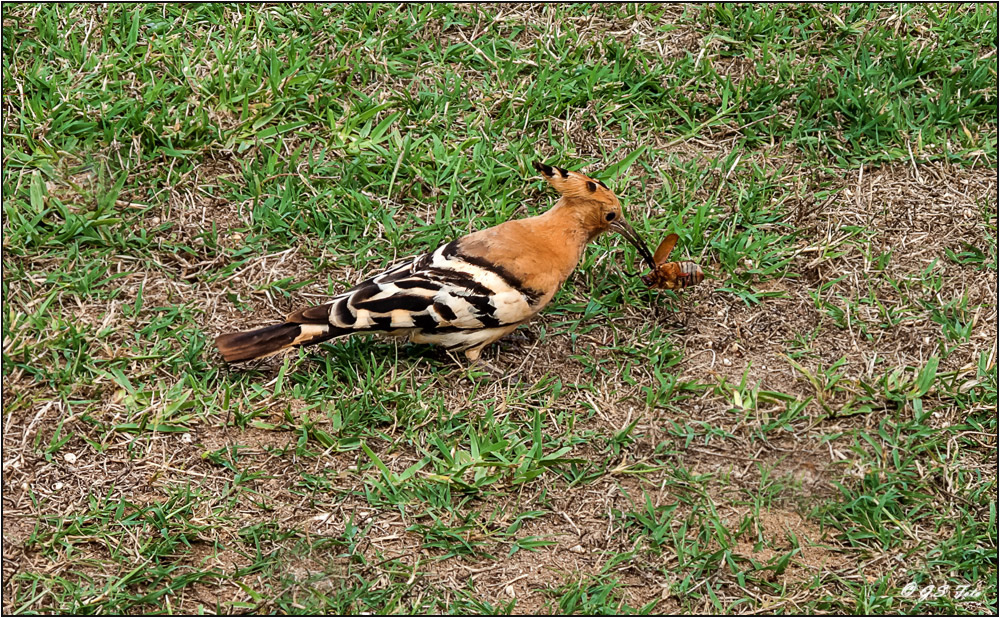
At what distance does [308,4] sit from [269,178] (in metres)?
1.31

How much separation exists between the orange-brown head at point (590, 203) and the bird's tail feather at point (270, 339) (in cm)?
106

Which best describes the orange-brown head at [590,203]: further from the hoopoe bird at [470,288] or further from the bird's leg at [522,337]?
the bird's leg at [522,337]

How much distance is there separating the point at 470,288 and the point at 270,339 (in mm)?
788

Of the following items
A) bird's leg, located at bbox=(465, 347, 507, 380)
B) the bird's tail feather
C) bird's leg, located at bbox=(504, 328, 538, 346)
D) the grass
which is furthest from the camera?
bird's leg, located at bbox=(504, 328, 538, 346)

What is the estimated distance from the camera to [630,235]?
4.79m

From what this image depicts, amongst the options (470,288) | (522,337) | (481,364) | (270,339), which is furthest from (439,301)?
(270,339)

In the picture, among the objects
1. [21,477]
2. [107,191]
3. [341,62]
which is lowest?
[21,477]

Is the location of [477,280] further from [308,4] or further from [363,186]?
[308,4]

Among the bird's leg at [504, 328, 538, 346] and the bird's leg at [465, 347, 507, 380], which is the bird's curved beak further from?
the bird's leg at [465, 347, 507, 380]

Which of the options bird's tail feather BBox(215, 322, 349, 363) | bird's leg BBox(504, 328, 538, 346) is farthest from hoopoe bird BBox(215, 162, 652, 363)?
bird's leg BBox(504, 328, 538, 346)

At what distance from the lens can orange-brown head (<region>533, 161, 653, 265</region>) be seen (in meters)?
4.62

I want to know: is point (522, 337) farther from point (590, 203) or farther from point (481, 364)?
point (590, 203)

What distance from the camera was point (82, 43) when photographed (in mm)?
5723

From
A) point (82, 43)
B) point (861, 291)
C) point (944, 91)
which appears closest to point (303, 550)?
point (861, 291)
